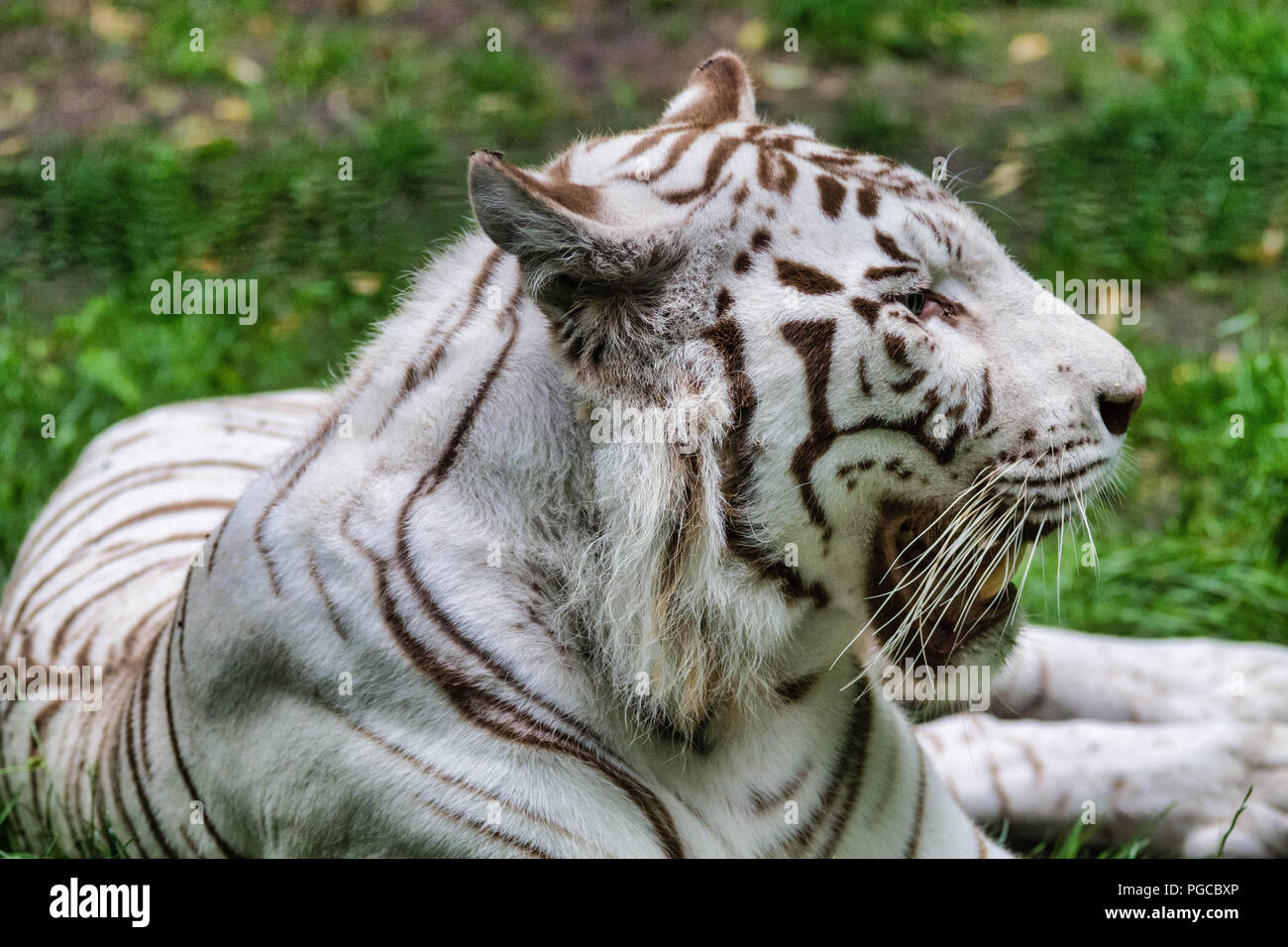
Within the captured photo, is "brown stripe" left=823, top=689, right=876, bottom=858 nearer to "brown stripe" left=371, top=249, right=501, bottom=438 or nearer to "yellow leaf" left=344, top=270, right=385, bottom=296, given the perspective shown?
"brown stripe" left=371, top=249, right=501, bottom=438

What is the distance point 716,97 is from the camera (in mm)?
2410

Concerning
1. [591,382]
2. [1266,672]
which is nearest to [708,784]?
[591,382]

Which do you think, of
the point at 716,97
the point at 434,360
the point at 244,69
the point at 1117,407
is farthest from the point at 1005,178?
the point at 434,360

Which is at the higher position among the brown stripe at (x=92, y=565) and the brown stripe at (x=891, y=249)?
the brown stripe at (x=891, y=249)

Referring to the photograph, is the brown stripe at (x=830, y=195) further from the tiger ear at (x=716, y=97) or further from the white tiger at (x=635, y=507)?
the tiger ear at (x=716, y=97)

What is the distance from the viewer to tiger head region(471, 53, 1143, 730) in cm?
194

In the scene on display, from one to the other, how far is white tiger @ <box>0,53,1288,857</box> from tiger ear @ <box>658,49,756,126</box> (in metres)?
0.17

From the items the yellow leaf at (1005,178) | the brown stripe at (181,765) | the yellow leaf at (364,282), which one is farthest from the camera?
the yellow leaf at (1005,178)

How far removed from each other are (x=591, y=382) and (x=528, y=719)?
48cm

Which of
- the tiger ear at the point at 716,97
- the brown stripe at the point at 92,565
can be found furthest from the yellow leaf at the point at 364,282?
the tiger ear at the point at 716,97

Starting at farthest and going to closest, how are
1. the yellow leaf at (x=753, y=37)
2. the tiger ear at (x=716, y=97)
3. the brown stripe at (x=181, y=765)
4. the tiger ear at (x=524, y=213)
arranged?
the yellow leaf at (x=753, y=37)
the tiger ear at (x=716, y=97)
the brown stripe at (x=181, y=765)
the tiger ear at (x=524, y=213)

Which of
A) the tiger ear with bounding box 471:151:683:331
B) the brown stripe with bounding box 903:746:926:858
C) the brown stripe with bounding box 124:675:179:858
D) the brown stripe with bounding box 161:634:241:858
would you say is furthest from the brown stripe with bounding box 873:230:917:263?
the brown stripe with bounding box 124:675:179:858

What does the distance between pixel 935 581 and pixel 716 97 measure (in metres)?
0.91

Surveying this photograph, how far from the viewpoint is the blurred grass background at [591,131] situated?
12.8 feet
